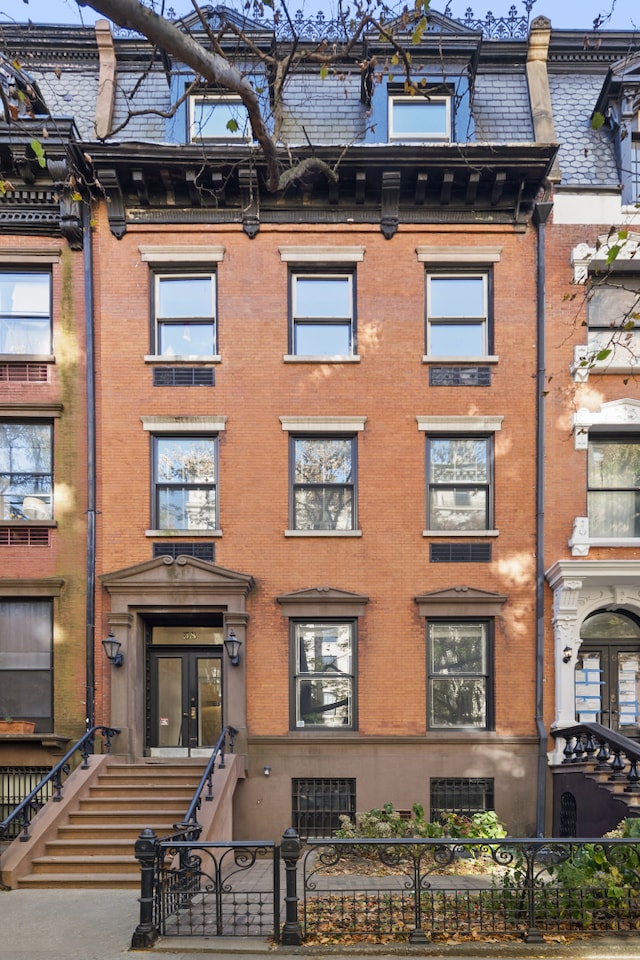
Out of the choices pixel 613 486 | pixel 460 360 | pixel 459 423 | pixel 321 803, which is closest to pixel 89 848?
pixel 321 803

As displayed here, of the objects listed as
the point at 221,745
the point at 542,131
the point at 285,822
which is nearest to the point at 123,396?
the point at 221,745

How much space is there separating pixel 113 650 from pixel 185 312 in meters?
6.36

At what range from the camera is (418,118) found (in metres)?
14.9

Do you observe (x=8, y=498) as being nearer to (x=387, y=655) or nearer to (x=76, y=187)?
(x=76, y=187)

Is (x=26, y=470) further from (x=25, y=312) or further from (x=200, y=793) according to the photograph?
(x=200, y=793)

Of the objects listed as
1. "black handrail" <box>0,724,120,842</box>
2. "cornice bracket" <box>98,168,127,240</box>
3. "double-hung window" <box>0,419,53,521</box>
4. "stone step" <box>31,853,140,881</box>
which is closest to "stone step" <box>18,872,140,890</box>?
"stone step" <box>31,853,140,881</box>

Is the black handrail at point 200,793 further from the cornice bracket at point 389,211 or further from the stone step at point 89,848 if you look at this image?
the cornice bracket at point 389,211

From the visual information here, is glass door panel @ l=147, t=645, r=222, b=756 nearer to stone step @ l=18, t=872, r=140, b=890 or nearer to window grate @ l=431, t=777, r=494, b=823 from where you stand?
stone step @ l=18, t=872, r=140, b=890

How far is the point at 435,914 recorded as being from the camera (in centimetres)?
801

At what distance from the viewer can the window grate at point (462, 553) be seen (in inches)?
544

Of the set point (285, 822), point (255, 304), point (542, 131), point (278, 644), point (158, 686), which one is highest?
point (542, 131)

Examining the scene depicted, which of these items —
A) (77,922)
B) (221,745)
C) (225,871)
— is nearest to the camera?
(77,922)

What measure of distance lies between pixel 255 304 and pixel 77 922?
33.3ft

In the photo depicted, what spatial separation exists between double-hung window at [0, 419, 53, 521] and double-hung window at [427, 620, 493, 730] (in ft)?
24.7
